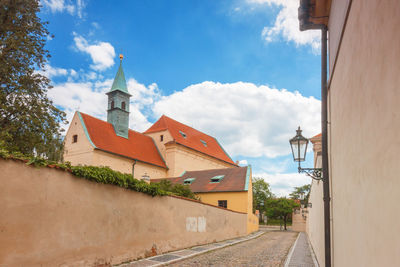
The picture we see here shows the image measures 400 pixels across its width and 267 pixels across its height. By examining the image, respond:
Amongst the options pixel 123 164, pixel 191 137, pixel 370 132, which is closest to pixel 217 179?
pixel 123 164

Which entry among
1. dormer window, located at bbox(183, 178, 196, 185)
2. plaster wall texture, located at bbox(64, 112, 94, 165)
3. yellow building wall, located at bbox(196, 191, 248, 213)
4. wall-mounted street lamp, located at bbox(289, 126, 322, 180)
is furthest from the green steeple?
wall-mounted street lamp, located at bbox(289, 126, 322, 180)

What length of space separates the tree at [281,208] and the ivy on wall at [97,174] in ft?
137

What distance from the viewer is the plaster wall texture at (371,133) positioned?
2232 millimetres

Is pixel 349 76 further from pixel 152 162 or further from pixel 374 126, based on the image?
pixel 152 162

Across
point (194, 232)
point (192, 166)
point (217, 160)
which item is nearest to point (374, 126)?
point (194, 232)

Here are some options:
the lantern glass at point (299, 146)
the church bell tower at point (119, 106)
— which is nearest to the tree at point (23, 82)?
the lantern glass at point (299, 146)

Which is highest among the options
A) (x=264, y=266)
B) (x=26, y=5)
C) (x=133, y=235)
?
(x=26, y=5)

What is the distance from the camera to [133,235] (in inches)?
444

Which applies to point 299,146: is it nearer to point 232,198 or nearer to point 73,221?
point 73,221

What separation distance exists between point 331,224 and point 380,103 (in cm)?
436

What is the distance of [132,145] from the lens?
3953cm

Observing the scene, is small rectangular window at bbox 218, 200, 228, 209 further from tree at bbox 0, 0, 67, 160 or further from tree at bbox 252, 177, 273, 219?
tree at bbox 252, 177, 273, 219

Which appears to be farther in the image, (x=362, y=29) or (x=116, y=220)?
(x=116, y=220)

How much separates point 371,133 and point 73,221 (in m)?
8.10
